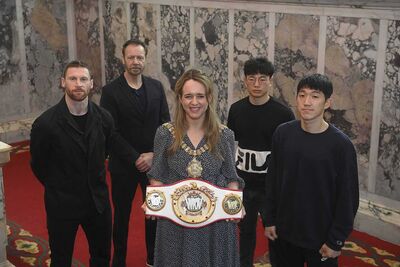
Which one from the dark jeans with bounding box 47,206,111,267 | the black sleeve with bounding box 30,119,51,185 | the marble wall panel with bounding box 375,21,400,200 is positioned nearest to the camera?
the black sleeve with bounding box 30,119,51,185

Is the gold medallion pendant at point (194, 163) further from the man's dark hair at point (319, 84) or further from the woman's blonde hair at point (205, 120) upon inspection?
the man's dark hair at point (319, 84)

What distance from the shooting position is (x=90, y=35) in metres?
8.23

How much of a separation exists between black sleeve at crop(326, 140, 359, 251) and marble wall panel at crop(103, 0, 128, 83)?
513 centimetres

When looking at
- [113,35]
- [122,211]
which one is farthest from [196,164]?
[113,35]

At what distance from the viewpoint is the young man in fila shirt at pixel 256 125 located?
152 inches

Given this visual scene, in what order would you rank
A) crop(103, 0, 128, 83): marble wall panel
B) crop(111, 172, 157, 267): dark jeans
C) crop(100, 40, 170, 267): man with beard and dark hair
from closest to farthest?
1. crop(100, 40, 170, 267): man with beard and dark hair
2. crop(111, 172, 157, 267): dark jeans
3. crop(103, 0, 128, 83): marble wall panel

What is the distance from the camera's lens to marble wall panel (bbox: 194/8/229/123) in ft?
20.7

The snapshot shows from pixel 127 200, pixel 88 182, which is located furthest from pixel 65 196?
pixel 127 200

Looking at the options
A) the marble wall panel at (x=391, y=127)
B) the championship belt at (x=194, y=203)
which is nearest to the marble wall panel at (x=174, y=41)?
the marble wall panel at (x=391, y=127)

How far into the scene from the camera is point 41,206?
5.94 m

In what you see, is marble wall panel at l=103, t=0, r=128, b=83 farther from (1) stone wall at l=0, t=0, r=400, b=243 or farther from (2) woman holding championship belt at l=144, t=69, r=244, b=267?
(2) woman holding championship belt at l=144, t=69, r=244, b=267

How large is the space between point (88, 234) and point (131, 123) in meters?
0.93

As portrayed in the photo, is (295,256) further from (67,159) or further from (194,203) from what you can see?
(67,159)

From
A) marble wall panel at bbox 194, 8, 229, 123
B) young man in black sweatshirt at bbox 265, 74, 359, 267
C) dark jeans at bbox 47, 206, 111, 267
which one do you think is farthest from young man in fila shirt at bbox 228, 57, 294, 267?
marble wall panel at bbox 194, 8, 229, 123
